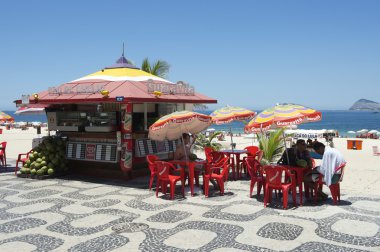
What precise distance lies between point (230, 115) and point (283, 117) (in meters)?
3.20

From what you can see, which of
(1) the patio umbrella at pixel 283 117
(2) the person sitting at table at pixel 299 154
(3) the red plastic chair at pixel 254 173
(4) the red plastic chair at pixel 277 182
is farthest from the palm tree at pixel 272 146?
(4) the red plastic chair at pixel 277 182

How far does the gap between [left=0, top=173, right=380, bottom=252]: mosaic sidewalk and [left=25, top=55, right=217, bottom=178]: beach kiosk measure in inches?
76.5

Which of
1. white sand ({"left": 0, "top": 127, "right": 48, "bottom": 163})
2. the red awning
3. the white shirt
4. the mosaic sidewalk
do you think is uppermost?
the red awning

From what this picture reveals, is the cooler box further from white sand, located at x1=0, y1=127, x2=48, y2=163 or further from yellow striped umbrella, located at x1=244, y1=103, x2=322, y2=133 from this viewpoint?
white sand, located at x1=0, y1=127, x2=48, y2=163

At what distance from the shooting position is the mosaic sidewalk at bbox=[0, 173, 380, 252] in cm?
551

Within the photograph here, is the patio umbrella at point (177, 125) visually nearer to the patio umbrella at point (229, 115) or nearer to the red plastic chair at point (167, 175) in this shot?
the red plastic chair at point (167, 175)

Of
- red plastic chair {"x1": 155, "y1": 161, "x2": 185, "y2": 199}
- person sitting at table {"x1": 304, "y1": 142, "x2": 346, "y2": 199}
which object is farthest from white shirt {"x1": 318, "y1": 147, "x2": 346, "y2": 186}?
red plastic chair {"x1": 155, "y1": 161, "x2": 185, "y2": 199}

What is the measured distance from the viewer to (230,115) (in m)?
10.9

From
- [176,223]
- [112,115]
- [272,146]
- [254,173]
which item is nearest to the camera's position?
[176,223]

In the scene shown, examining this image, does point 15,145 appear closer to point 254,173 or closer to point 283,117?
point 254,173

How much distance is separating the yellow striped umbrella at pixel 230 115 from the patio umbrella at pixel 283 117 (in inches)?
93.7

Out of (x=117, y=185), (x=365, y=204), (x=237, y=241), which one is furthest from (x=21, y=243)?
(x=365, y=204)

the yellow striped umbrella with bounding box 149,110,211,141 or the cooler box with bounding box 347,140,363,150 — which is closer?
the yellow striped umbrella with bounding box 149,110,211,141

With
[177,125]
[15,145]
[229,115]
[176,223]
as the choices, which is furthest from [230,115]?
[15,145]
